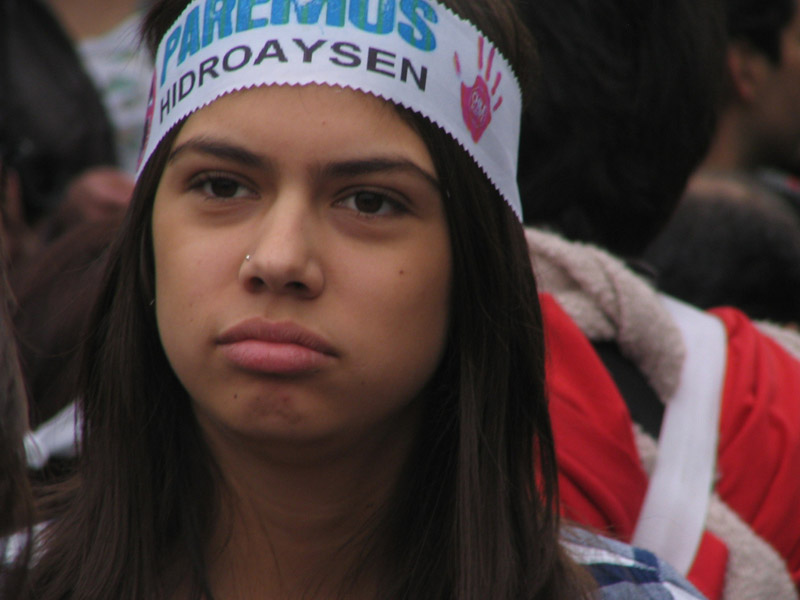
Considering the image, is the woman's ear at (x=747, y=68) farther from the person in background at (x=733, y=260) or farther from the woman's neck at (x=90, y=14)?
the woman's neck at (x=90, y=14)

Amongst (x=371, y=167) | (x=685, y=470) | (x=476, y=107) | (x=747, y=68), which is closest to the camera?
(x=371, y=167)

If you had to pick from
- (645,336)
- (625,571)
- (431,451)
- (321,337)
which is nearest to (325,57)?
(321,337)

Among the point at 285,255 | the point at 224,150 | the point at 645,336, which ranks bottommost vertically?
the point at 645,336

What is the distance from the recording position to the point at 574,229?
290 cm

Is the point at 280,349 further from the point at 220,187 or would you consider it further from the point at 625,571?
the point at 625,571

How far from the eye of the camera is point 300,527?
2193 mm

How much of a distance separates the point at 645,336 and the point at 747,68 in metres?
2.29

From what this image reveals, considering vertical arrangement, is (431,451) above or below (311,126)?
below

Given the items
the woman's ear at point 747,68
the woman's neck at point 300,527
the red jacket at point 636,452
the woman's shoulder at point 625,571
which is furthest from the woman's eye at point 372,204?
the woman's ear at point 747,68

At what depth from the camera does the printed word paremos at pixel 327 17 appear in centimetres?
210

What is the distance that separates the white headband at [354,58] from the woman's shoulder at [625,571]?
688 millimetres

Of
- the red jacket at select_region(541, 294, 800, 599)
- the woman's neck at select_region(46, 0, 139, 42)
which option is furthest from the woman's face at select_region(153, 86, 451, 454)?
the woman's neck at select_region(46, 0, 139, 42)

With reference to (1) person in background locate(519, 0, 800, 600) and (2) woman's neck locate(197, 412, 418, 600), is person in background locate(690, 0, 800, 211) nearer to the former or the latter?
(1) person in background locate(519, 0, 800, 600)

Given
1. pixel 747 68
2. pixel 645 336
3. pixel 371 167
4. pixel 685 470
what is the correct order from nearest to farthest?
pixel 371 167 < pixel 685 470 < pixel 645 336 < pixel 747 68
